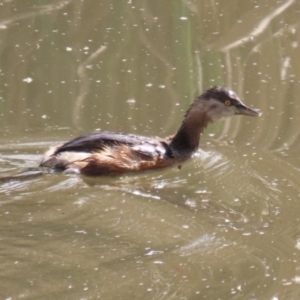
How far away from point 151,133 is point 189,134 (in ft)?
1.06

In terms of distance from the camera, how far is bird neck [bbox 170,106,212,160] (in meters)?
6.08

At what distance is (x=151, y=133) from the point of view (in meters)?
6.38

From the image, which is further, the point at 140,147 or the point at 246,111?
the point at 246,111

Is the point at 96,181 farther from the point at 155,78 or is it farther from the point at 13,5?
the point at 13,5

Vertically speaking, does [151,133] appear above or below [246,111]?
below

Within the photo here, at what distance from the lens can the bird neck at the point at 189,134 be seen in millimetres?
6078

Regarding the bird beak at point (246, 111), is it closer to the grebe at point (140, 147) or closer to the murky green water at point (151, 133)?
the grebe at point (140, 147)

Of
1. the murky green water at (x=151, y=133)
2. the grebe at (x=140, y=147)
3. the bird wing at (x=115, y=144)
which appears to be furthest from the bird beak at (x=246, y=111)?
the bird wing at (x=115, y=144)

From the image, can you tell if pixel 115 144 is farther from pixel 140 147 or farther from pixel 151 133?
pixel 151 133

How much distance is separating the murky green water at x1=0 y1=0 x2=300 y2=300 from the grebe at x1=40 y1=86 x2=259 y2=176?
0.34ft

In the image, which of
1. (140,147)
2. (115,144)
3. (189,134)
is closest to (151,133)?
(189,134)

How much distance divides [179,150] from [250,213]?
1.10 metres

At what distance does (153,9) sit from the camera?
885cm

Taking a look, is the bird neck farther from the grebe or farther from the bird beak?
the bird beak
